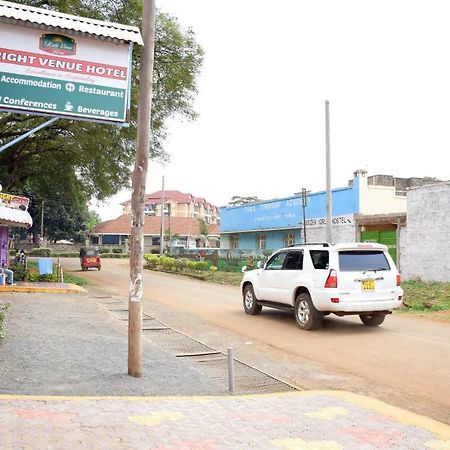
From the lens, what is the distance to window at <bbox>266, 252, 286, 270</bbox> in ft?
40.7

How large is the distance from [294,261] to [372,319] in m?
2.18

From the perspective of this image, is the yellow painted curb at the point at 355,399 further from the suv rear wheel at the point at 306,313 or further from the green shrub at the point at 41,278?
the green shrub at the point at 41,278

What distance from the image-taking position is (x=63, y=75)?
6895 millimetres

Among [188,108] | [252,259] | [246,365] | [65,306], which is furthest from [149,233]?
[246,365]

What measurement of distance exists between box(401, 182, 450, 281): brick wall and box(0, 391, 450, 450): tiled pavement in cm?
1630

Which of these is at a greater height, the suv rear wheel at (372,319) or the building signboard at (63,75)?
the building signboard at (63,75)

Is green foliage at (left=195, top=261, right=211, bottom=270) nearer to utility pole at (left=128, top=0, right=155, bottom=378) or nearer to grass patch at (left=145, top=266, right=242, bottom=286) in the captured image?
grass patch at (left=145, top=266, right=242, bottom=286)

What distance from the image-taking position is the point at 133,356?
6504 millimetres

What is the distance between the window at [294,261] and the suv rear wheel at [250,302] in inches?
66.3

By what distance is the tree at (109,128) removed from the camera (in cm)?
1989

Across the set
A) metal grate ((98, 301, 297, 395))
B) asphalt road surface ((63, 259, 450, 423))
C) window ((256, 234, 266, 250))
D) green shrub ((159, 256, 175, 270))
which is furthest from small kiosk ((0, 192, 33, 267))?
window ((256, 234, 266, 250))

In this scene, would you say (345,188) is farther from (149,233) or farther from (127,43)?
(149,233)

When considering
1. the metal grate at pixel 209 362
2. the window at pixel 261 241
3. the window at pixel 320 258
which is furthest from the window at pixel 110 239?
the window at pixel 320 258

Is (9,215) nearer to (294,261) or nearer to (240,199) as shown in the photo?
(294,261)
